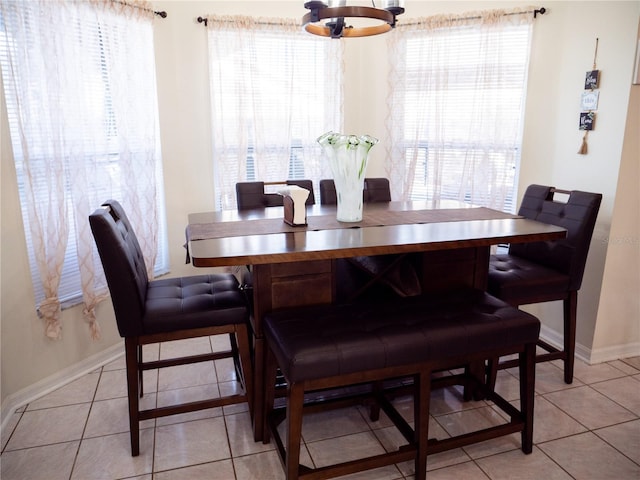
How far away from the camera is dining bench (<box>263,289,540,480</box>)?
162 cm

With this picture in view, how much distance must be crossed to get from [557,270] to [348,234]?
51.2 inches

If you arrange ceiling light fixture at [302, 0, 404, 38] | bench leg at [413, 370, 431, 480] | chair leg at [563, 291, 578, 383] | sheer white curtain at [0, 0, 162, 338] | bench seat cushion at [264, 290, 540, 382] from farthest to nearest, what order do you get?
1. chair leg at [563, 291, 578, 383]
2. sheer white curtain at [0, 0, 162, 338]
3. ceiling light fixture at [302, 0, 404, 38]
4. bench leg at [413, 370, 431, 480]
5. bench seat cushion at [264, 290, 540, 382]

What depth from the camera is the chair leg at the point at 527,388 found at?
1909 millimetres

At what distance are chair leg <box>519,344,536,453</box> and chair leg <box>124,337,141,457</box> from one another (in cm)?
159

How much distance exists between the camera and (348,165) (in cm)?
217

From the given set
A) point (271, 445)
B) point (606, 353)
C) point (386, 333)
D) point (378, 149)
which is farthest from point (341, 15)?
point (606, 353)

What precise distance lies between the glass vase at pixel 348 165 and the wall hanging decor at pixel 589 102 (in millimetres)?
1485

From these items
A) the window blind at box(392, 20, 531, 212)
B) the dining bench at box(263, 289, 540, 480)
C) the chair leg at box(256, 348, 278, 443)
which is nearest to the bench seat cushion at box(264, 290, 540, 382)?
the dining bench at box(263, 289, 540, 480)

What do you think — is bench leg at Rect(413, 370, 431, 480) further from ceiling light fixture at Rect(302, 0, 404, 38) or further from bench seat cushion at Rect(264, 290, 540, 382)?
ceiling light fixture at Rect(302, 0, 404, 38)


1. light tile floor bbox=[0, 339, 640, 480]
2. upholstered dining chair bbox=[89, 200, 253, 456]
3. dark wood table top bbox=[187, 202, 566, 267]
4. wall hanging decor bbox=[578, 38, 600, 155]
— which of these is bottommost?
light tile floor bbox=[0, 339, 640, 480]

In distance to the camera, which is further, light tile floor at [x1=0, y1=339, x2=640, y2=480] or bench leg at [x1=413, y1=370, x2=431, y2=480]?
light tile floor at [x1=0, y1=339, x2=640, y2=480]

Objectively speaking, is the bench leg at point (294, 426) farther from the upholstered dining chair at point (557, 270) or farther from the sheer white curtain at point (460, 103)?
the sheer white curtain at point (460, 103)

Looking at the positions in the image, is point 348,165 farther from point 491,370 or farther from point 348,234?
point 491,370

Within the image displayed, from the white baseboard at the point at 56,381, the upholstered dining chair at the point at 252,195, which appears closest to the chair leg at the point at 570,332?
the upholstered dining chair at the point at 252,195
